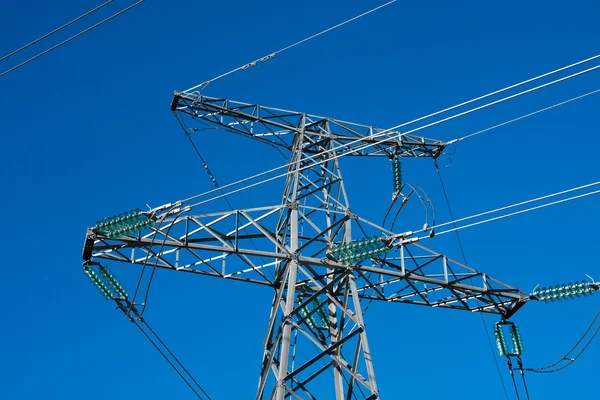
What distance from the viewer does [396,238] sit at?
19.5 m

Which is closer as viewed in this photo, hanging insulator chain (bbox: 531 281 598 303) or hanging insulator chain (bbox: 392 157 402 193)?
hanging insulator chain (bbox: 531 281 598 303)

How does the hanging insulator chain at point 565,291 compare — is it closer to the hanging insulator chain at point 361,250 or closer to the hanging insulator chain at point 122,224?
the hanging insulator chain at point 361,250

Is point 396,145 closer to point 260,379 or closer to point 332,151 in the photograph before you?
point 332,151

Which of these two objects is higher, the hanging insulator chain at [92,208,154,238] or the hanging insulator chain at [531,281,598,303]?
the hanging insulator chain at [92,208,154,238]

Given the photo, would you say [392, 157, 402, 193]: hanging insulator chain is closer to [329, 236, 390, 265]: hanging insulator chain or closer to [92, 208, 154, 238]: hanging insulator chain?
[329, 236, 390, 265]: hanging insulator chain

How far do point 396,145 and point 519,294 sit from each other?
5.75 meters

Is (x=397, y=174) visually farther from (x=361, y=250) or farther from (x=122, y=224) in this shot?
(x=122, y=224)

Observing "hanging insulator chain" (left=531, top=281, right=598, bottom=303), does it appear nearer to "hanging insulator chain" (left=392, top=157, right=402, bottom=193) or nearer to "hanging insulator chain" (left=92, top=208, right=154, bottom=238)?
"hanging insulator chain" (left=392, top=157, right=402, bottom=193)

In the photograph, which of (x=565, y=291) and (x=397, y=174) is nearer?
(x=565, y=291)

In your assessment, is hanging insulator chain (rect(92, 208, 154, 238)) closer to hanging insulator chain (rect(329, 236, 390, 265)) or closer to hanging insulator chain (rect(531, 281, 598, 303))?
hanging insulator chain (rect(329, 236, 390, 265))

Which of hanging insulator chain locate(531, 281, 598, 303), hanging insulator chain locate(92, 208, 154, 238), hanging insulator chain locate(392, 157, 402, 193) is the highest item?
hanging insulator chain locate(392, 157, 402, 193)

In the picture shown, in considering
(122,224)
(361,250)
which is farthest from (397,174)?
(122,224)

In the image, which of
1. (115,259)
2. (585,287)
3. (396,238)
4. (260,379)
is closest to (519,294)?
(585,287)

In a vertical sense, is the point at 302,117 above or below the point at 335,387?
above
